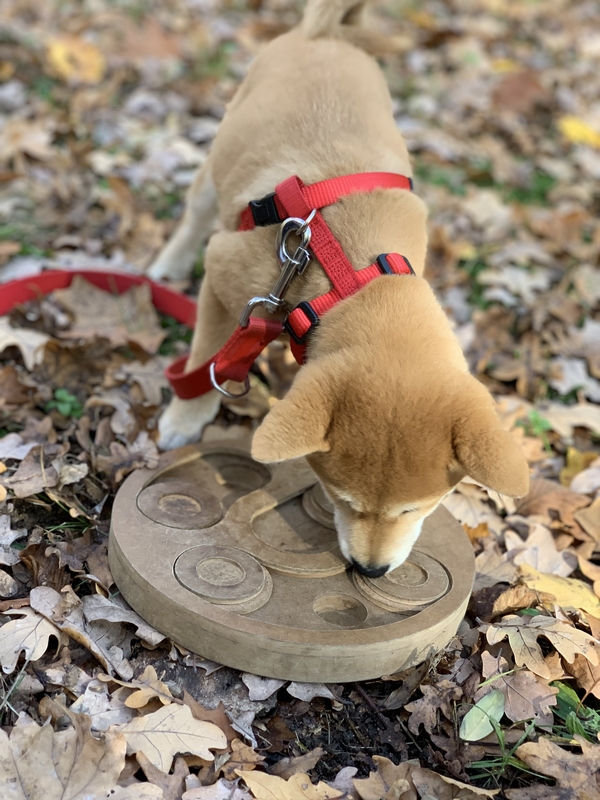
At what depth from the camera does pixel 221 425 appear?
380cm

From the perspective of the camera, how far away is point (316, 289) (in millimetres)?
2783

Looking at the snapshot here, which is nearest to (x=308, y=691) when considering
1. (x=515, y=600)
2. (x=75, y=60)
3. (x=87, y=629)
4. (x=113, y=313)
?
(x=87, y=629)

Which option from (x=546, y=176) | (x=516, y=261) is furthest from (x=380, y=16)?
(x=516, y=261)

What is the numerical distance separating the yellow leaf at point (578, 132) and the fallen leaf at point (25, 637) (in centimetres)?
717

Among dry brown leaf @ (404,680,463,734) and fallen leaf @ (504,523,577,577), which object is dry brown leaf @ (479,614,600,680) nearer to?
dry brown leaf @ (404,680,463,734)

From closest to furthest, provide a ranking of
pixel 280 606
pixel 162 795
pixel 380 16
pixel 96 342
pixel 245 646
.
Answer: pixel 162 795 → pixel 245 646 → pixel 280 606 → pixel 96 342 → pixel 380 16

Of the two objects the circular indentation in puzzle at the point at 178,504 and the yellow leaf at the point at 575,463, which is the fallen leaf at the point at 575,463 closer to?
the yellow leaf at the point at 575,463

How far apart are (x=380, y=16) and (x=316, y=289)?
8.76 metres

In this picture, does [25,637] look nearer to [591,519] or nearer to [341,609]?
[341,609]

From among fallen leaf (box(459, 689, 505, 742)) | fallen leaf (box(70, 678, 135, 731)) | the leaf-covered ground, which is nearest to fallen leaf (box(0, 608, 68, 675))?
the leaf-covered ground

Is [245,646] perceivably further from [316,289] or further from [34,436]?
[34,436]

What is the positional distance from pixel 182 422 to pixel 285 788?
185 cm

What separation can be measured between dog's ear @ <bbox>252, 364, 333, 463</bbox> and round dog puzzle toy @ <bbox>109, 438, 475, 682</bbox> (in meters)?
0.55

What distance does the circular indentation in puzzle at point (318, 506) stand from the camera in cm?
303
